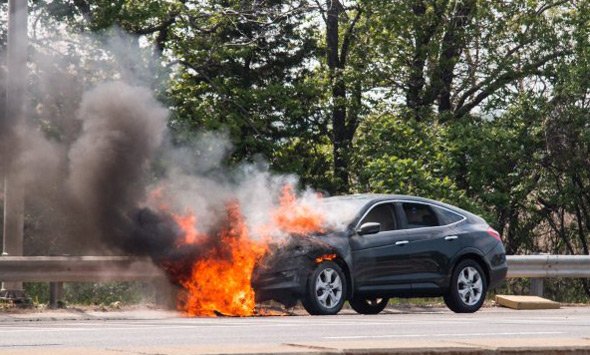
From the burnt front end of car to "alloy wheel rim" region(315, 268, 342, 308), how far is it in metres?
0.16

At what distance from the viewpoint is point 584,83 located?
34062 mm

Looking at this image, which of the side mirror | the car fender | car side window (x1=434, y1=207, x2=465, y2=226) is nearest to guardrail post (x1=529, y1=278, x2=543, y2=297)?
the car fender

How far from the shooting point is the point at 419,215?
63.8 ft

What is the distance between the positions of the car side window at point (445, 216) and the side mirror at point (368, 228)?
1418mm

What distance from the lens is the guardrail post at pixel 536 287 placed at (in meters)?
23.7

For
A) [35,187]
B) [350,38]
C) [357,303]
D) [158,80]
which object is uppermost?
[350,38]

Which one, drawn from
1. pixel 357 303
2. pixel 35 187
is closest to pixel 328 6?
pixel 35 187

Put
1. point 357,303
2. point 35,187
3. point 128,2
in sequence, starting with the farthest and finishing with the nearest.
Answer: point 128,2, point 35,187, point 357,303

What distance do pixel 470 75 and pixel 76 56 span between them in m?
14.3

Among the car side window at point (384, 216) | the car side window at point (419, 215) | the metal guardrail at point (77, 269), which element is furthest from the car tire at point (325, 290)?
the metal guardrail at point (77, 269)

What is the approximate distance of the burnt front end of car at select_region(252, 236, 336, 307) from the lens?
1780cm

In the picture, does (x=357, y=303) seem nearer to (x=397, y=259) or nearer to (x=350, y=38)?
(x=397, y=259)

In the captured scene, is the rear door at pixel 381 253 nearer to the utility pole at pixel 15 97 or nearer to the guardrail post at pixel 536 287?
the utility pole at pixel 15 97

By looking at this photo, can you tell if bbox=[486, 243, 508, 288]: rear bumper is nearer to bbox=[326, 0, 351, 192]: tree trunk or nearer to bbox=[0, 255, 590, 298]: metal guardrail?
bbox=[0, 255, 590, 298]: metal guardrail
